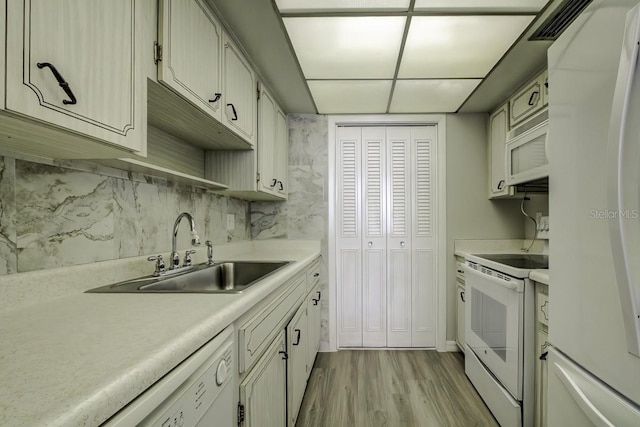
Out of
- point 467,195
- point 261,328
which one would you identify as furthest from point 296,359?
point 467,195

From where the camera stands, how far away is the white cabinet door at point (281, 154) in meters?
2.48

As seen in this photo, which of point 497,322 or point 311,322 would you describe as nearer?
point 497,322

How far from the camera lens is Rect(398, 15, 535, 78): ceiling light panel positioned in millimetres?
1513

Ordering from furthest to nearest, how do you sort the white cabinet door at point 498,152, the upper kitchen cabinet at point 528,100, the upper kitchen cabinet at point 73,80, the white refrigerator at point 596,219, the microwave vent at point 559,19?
the white cabinet door at point 498,152 < the upper kitchen cabinet at point 528,100 < the microwave vent at point 559,19 < the white refrigerator at point 596,219 < the upper kitchen cabinet at point 73,80

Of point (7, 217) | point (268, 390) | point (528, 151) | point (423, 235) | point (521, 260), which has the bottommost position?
point (268, 390)

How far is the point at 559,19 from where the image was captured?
1.48m

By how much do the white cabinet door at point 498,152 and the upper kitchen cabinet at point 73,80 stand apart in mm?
2395

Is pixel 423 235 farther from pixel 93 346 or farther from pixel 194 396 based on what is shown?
pixel 93 346

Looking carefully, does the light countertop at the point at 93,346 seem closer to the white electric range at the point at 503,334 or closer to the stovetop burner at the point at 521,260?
the white electric range at the point at 503,334

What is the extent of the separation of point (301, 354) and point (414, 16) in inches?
75.4

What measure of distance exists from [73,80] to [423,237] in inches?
106

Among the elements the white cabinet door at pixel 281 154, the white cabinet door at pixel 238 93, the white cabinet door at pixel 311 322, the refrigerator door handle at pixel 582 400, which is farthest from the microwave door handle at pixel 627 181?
the white cabinet door at pixel 281 154

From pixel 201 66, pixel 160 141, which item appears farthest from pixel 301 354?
pixel 201 66

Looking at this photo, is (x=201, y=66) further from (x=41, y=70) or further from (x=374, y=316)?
(x=374, y=316)
